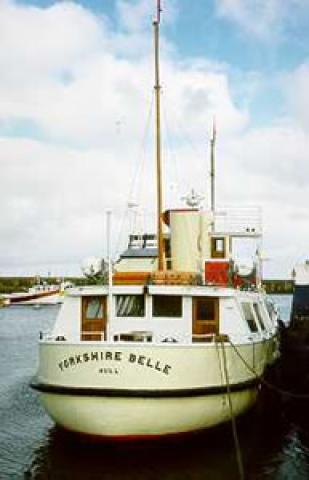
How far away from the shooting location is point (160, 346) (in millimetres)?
14398

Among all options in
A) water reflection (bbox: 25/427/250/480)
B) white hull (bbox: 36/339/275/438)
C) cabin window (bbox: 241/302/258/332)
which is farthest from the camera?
cabin window (bbox: 241/302/258/332)

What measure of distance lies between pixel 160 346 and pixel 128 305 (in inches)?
97.0

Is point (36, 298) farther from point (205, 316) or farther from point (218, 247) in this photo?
point (205, 316)

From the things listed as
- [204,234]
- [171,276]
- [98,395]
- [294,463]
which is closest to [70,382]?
[98,395]

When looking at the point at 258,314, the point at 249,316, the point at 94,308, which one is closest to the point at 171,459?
the point at 94,308

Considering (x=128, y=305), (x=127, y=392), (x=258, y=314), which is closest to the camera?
(x=127, y=392)

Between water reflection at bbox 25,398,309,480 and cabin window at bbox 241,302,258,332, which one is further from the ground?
cabin window at bbox 241,302,258,332

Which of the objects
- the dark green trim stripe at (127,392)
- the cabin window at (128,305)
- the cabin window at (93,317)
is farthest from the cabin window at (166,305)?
the dark green trim stripe at (127,392)

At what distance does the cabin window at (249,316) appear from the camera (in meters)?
17.9

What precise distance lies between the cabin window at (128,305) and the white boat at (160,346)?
0.08 ft

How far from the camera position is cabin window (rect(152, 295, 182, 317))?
54.1ft

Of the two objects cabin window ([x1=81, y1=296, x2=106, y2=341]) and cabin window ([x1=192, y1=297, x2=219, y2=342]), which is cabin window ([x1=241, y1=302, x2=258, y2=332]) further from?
cabin window ([x1=81, y1=296, x2=106, y2=341])

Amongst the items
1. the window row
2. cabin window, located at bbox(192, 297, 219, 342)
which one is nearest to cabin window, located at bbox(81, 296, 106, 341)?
the window row

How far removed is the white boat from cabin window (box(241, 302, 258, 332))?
30mm
